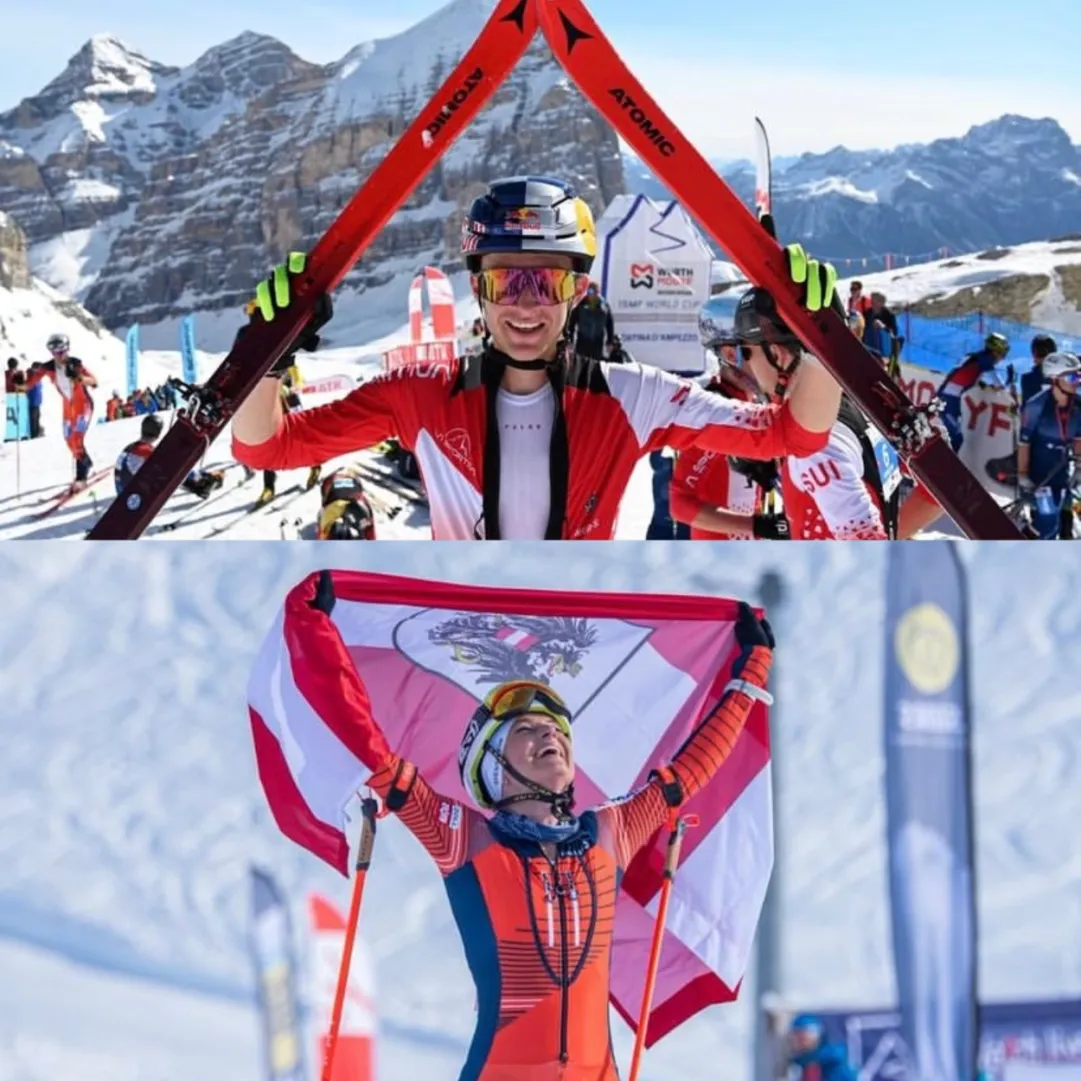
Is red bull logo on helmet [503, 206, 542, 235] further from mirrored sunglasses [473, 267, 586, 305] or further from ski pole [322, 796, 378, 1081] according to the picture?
ski pole [322, 796, 378, 1081]

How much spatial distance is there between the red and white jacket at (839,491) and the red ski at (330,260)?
1.40 m

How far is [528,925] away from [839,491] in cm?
176

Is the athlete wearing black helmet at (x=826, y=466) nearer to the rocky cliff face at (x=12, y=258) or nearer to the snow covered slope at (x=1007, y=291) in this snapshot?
the snow covered slope at (x=1007, y=291)

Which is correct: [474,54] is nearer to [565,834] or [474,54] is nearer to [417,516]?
[565,834]

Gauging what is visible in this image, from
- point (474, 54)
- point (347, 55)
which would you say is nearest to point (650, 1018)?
point (474, 54)

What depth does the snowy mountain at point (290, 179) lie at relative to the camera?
14238 centimetres

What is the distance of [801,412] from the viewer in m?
3.10

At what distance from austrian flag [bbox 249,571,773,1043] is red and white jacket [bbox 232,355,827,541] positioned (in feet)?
1.59

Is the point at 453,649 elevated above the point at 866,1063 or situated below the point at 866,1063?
above

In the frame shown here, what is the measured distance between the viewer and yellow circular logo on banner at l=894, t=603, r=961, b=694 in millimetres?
2564

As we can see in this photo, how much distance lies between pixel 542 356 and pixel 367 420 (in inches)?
18.4

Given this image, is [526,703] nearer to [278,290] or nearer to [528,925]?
[528,925]

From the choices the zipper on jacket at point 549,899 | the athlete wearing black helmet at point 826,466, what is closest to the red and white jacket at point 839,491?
the athlete wearing black helmet at point 826,466

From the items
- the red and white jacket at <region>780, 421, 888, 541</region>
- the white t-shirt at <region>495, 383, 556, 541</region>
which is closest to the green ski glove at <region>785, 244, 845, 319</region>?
the red and white jacket at <region>780, 421, 888, 541</region>
